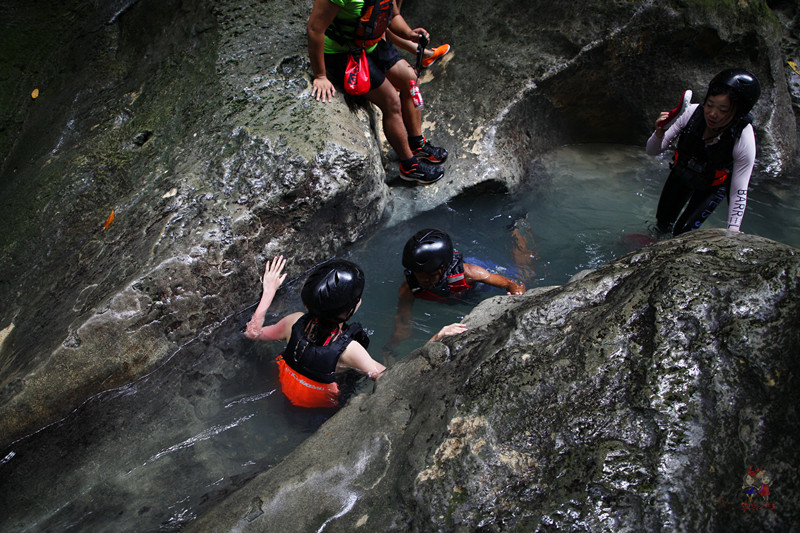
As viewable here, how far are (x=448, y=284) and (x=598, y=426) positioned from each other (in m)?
1.93

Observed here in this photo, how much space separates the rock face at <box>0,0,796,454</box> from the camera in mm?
3354

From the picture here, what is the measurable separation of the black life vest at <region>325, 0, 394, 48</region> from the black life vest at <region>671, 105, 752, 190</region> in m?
2.36

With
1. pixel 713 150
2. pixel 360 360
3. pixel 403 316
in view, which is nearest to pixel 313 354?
pixel 360 360

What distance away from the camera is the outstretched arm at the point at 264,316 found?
11.2 ft

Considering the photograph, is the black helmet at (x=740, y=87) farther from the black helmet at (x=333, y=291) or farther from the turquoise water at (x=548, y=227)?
the black helmet at (x=333, y=291)

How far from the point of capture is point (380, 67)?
14.4ft

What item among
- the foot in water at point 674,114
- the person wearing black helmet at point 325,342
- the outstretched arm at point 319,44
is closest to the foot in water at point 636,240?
the foot in water at point 674,114

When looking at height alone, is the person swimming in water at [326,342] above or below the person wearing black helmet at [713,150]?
below

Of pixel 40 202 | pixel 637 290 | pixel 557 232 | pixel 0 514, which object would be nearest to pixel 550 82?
pixel 557 232

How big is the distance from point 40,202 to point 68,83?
65.5 inches

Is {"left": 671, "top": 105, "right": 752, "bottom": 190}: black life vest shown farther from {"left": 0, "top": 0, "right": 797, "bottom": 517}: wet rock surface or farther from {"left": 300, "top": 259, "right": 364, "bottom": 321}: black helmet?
{"left": 300, "top": 259, "right": 364, "bottom": 321}: black helmet

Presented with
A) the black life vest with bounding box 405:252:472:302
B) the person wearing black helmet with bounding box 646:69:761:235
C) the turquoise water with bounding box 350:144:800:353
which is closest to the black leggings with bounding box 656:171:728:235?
the person wearing black helmet with bounding box 646:69:761:235

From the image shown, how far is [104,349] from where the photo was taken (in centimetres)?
312

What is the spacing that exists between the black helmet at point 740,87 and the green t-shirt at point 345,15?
2.42 m
